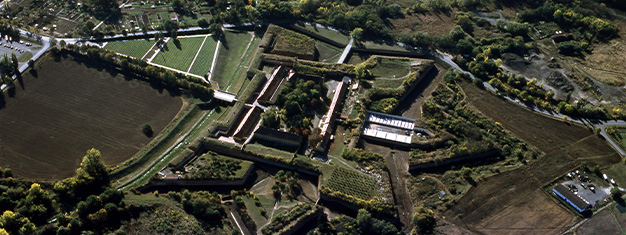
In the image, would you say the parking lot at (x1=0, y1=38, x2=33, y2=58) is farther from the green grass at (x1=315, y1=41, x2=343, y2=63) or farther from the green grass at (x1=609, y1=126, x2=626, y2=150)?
the green grass at (x1=609, y1=126, x2=626, y2=150)

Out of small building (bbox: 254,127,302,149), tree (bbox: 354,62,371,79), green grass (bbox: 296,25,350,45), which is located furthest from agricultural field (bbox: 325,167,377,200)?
green grass (bbox: 296,25,350,45)

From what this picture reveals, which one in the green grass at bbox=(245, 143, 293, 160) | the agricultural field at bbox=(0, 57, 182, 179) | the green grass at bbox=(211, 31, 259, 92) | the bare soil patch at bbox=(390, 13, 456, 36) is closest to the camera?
the agricultural field at bbox=(0, 57, 182, 179)

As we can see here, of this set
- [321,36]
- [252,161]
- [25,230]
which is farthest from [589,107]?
[25,230]

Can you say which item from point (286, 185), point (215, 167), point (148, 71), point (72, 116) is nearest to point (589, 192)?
point (286, 185)

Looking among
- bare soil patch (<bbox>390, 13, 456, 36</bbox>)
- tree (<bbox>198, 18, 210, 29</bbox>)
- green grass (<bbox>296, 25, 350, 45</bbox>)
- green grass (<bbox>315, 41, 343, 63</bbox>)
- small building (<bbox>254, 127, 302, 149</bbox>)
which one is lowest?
small building (<bbox>254, 127, 302, 149</bbox>)

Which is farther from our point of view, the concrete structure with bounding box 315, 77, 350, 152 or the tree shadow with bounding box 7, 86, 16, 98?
the tree shadow with bounding box 7, 86, 16, 98

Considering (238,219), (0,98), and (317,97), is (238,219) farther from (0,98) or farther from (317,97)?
(0,98)
